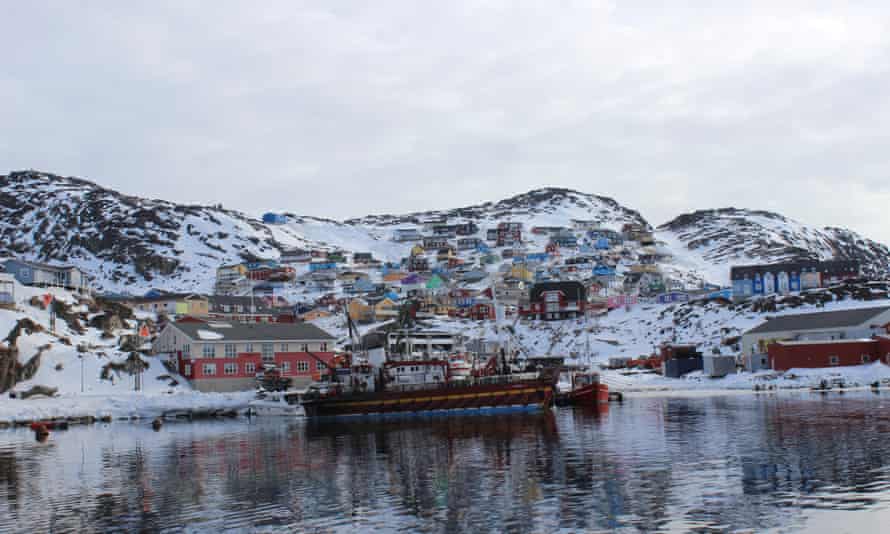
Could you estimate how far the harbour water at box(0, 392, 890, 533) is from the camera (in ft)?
87.2

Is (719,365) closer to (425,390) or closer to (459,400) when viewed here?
(459,400)

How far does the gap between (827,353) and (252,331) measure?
7029 centimetres

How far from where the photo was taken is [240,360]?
10356cm

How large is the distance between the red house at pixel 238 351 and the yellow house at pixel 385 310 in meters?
67.1

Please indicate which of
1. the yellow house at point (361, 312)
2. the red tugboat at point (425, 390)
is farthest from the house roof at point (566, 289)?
the red tugboat at point (425, 390)

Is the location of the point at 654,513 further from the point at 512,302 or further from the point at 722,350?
the point at 512,302

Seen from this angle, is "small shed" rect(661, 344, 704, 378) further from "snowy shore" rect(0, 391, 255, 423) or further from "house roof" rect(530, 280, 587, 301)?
"snowy shore" rect(0, 391, 255, 423)

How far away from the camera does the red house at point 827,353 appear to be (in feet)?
325

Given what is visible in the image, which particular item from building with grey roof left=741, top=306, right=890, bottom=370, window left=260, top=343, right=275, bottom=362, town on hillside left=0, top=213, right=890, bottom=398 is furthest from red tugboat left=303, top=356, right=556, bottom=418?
building with grey roof left=741, top=306, right=890, bottom=370

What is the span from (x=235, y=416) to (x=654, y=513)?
7007 centimetres

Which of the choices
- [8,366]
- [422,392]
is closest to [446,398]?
[422,392]

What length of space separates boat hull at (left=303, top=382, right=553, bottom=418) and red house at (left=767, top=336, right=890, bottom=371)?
4060 cm

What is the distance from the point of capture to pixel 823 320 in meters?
108

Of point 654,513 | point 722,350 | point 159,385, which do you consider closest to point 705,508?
point 654,513
